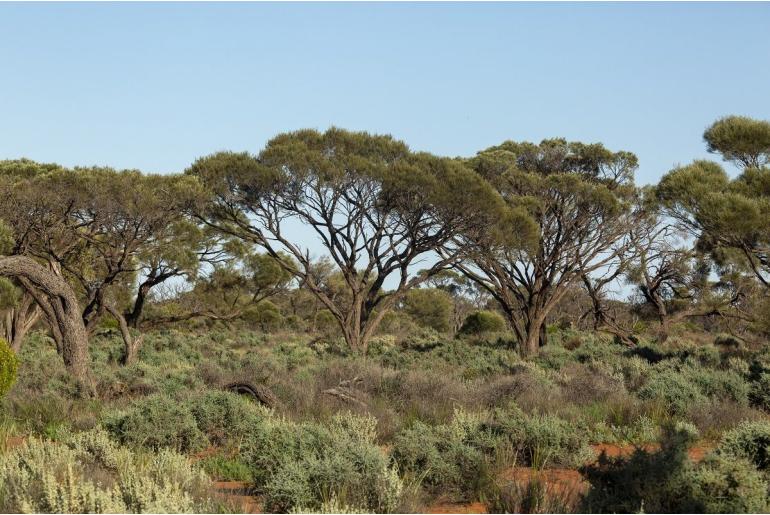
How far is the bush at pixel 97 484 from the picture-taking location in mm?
6203

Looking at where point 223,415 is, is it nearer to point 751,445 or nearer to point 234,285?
point 751,445

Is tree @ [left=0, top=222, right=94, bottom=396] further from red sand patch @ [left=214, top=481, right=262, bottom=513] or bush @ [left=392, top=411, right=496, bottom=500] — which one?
bush @ [left=392, top=411, right=496, bottom=500]

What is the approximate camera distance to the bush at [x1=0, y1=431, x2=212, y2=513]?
620 cm

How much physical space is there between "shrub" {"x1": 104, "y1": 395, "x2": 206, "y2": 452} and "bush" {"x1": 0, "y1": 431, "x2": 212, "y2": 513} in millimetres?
1237

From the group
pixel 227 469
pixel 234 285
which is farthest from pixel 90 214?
pixel 227 469

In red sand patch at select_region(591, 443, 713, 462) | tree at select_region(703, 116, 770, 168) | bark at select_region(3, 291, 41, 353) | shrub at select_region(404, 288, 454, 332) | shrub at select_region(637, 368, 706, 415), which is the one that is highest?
tree at select_region(703, 116, 770, 168)

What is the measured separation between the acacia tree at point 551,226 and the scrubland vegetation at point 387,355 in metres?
0.11

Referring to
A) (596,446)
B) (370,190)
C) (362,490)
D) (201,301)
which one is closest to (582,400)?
(596,446)

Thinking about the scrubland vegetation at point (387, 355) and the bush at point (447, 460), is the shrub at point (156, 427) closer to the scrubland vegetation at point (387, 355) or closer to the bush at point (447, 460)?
the scrubland vegetation at point (387, 355)

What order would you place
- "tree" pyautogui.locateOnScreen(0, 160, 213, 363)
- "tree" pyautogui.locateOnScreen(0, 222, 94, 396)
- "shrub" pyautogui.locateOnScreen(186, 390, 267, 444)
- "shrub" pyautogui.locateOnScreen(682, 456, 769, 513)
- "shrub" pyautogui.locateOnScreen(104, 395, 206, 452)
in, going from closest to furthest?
"shrub" pyautogui.locateOnScreen(682, 456, 769, 513), "shrub" pyautogui.locateOnScreen(104, 395, 206, 452), "shrub" pyautogui.locateOnScreen(186, 390, 267, 444), "tree" pyautogui.locateOnScreen(0, 222, 94, 396), "tree" pyautogui.locateOnScreen(0, 160, 213, 363)

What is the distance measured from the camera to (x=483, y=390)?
14.9m

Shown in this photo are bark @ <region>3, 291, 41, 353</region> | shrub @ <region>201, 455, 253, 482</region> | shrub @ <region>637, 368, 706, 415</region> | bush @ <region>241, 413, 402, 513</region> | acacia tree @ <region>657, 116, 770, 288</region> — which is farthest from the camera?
bark @ <region>3, 291, 41, 353</region>

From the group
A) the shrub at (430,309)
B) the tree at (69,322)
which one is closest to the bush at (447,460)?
the tree at (69,322)

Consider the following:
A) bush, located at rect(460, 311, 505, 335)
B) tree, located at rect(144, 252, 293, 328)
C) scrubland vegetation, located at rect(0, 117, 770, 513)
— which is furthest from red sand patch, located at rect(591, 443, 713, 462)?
bush, located at rect(460, 311, 505, 335)
